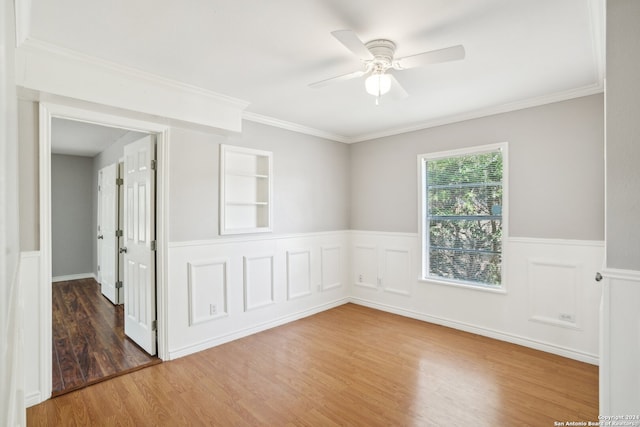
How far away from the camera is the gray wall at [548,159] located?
2.99 metres

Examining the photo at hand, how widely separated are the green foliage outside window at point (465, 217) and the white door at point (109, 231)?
15.2ft

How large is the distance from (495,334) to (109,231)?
18.9 feet

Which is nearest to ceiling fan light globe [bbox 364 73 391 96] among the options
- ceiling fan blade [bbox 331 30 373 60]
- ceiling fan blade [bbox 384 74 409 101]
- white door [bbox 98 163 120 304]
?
ceiling fan blade [bbox 384 74 409 101]

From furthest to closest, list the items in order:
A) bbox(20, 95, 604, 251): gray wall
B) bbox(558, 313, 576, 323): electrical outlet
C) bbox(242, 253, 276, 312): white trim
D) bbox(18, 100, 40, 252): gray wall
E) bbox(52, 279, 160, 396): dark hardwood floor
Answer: bbox(242, 253, 276, 312): white trim
bbox(558, 313, 576, 323): electrical outlet
bbox(20, 95, 604, 251): gray wall
bbox(52, 279, 160, 396): dark hardwood floor
bbox(18, 100, 40, 252): gray wall

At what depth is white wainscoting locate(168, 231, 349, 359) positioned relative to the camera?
3.20 m

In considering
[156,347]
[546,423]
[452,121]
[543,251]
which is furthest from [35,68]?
[543,251]

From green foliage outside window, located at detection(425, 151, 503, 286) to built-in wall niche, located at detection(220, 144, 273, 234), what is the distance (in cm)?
214

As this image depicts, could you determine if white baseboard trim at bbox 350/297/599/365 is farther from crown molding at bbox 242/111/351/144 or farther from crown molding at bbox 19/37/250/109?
crown molding at bbox 19/37/250/109

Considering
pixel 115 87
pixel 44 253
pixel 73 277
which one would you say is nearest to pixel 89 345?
pixel 44 253

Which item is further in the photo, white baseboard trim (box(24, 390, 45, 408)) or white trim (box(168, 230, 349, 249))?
white trim (box(168, 230, 349, 249))

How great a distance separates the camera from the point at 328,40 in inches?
85.0

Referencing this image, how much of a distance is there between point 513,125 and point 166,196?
3.71m

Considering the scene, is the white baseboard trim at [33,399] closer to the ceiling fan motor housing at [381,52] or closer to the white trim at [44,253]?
the white trim at [44,253]

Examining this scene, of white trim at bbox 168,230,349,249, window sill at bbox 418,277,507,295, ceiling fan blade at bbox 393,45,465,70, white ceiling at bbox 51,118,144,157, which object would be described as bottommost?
window sill at bbox 418,277,507,295
